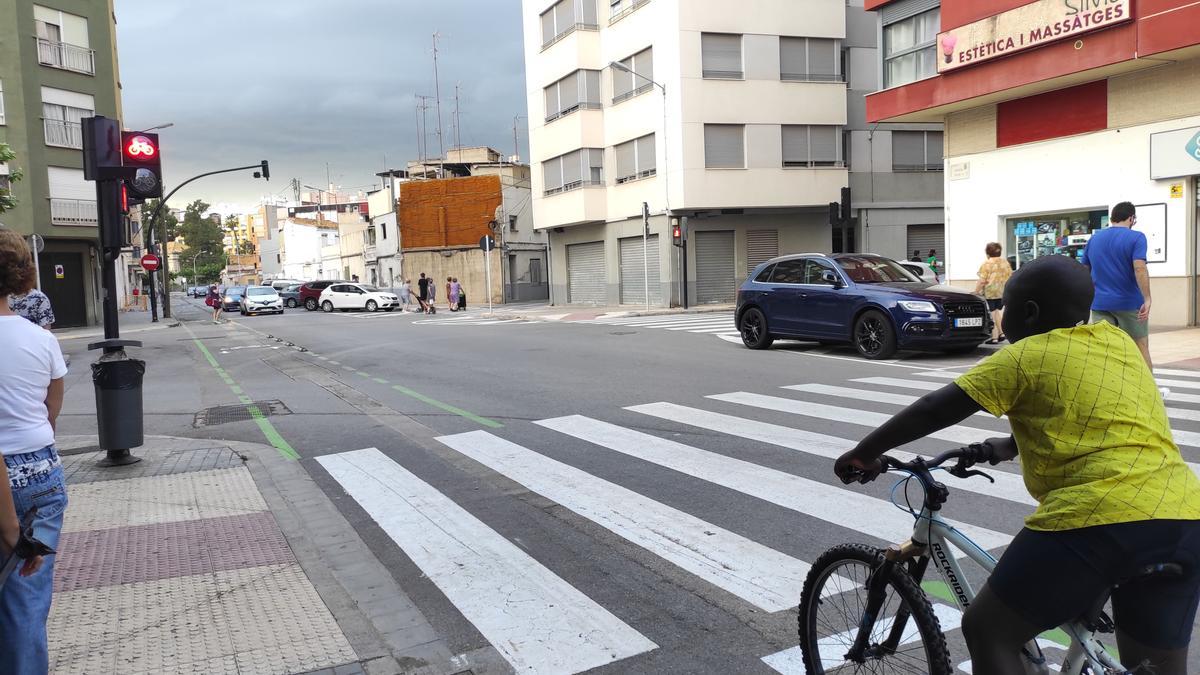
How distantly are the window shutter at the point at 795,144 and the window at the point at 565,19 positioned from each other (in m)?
9.35

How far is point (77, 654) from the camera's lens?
3738 mm

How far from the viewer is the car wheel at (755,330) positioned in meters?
15.4

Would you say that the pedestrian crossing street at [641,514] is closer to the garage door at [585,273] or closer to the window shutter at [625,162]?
the window shutter at [625,162]

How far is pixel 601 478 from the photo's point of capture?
6602 millimetres

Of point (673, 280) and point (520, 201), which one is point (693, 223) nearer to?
point (673, 280)

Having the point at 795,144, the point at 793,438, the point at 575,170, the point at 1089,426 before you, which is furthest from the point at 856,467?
the point at 575,170

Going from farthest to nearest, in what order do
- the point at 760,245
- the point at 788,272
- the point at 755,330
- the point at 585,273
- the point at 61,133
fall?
1. the point at 585,273
2. the point at 760,245
3. the point at 61,133
4. the point at 755,330
5. the point at 788,272

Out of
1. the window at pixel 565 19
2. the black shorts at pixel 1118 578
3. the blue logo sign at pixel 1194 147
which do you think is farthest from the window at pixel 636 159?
the black shorts at pixel 1118 578

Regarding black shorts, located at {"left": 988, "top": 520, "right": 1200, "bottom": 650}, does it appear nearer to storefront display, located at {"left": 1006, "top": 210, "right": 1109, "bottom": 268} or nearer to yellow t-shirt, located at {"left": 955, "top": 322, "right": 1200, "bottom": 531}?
yellow t-shirt, located at {"left": 955, "top": 322, "right": 1200, "bottom": 531}

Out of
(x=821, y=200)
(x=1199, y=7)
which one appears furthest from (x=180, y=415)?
(x=821, y=200)

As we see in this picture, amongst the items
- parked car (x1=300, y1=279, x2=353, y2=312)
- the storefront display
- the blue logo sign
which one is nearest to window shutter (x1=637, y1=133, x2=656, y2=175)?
the storefront display

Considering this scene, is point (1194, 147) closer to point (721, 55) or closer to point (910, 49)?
point (910, 49)

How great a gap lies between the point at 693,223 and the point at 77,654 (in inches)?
1196

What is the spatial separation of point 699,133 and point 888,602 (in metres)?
30.0
